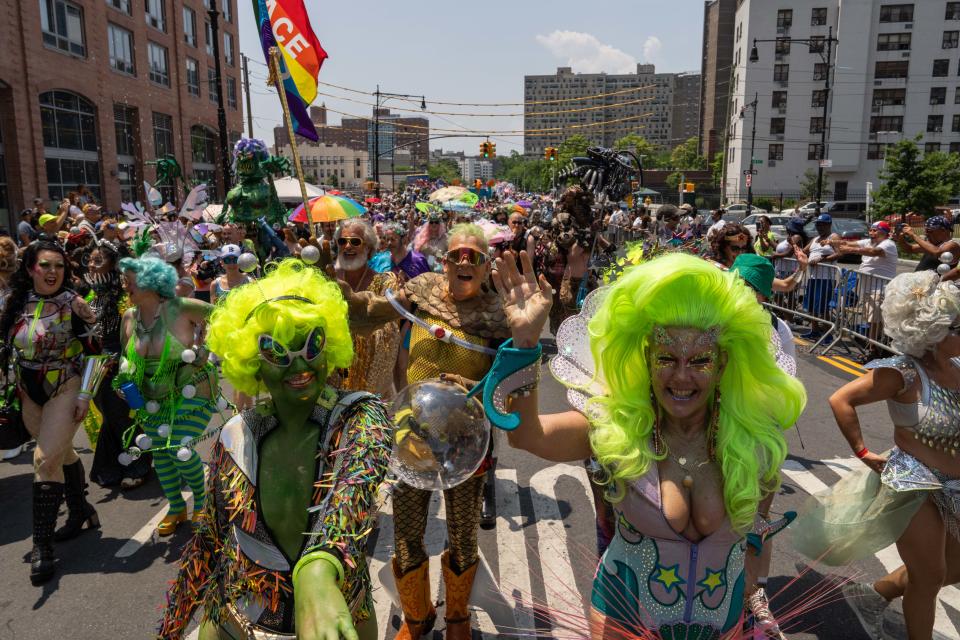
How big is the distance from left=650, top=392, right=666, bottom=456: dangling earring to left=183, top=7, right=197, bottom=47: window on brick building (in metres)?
41.2

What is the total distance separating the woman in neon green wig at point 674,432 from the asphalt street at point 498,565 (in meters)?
0.28

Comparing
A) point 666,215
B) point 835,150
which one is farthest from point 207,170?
point 835,150

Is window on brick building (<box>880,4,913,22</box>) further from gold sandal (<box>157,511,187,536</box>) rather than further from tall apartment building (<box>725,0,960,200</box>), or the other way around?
gold sandal (<box>157,511,187,536</box>)

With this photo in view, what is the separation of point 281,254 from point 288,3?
1.98m

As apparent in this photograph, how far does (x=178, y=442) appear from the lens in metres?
4.36

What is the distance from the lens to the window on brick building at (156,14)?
33031 mm

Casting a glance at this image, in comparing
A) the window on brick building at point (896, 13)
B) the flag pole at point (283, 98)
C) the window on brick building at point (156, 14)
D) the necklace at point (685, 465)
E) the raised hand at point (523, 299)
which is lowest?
A: the necklace at point (685, 465)

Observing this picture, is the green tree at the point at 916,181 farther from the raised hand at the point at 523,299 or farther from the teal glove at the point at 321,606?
the teal glove at the point at 321,606

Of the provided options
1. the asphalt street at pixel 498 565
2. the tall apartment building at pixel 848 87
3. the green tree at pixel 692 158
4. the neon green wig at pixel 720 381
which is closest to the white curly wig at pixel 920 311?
the asphalt street at pixel 498 565

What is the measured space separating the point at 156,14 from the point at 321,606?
39.5m

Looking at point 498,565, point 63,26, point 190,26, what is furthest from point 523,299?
point 190,26

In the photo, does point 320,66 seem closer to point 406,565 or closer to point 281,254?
point 281,254

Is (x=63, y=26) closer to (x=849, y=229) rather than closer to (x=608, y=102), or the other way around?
(x=849, y=229)

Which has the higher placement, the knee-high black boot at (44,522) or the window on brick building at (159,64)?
the window on brick building at (159,64)
